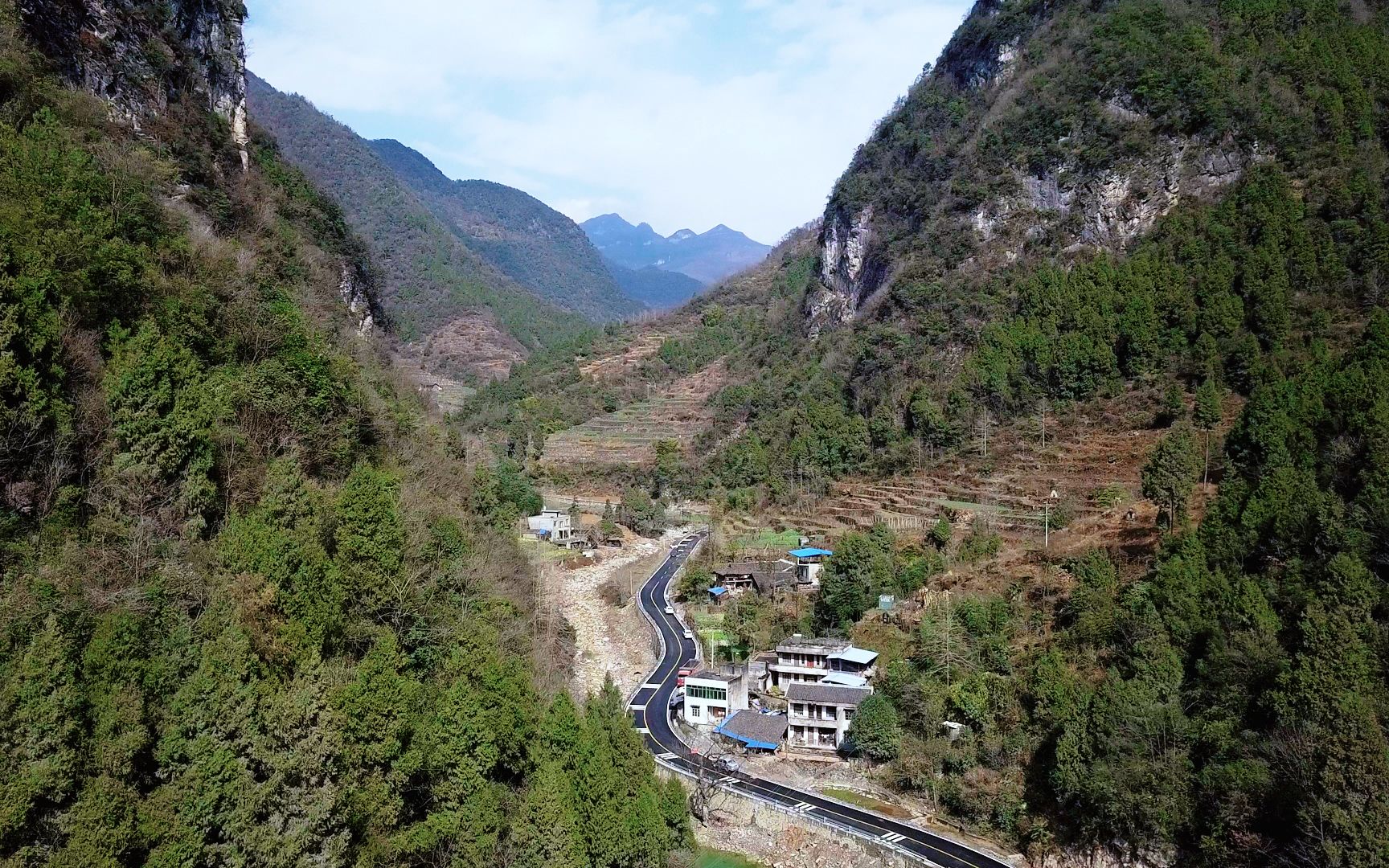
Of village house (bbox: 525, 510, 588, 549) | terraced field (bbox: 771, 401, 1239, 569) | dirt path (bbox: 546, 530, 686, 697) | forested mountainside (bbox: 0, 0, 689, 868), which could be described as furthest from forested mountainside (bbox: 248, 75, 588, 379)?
forested mountainside (bbox: 0, 0, 689, 868)

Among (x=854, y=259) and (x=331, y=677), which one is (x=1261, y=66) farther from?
(x=331, y=677)

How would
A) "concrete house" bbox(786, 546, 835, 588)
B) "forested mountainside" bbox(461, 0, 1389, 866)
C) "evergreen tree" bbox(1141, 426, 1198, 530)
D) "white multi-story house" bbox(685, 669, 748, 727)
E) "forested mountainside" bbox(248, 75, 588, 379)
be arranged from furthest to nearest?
"forested mountainside" bbox(248, 75, 588, 379)
"concrete house" bbox(786, 546, 835, 588)
"white multi-story house" bbox(685, 669, 748, 727)
"evergreen tree" bbox(1141, 426, 1198, 530)
"forested mountainside" bbox(461, 0, 1389, 866)

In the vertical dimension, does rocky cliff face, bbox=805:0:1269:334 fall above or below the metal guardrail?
above

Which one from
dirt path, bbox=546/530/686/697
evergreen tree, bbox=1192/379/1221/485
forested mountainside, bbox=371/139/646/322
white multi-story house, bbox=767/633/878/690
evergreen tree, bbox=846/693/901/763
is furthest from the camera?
forested mountainside, bbox=371/139/646/322

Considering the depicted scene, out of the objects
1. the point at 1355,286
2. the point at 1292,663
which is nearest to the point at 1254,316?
the point at 1355,286

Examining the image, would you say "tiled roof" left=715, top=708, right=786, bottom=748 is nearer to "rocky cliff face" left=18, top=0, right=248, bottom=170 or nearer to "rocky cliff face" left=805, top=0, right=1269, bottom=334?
"rocky cliff face" left=18, top=0, right=248, bottom=170

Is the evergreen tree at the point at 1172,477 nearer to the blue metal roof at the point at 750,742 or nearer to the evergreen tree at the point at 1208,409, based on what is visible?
the evergreen tree at the point at 1208,409

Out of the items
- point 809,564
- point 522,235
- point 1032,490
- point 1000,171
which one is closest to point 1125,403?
point 1032,490
